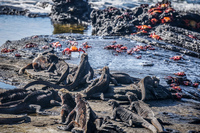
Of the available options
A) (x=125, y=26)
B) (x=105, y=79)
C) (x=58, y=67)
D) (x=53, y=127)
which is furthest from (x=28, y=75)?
(x=125, y=26)

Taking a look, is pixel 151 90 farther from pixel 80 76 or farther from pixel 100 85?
pixel 80 76

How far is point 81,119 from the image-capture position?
500 centimetres

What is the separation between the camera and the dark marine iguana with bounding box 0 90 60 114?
6.12 m

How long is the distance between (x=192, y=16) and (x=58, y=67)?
1606 cm

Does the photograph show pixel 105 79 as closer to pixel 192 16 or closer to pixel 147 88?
pixel 147 88

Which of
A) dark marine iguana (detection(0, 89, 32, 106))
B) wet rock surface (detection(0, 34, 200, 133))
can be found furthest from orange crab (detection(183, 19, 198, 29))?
dark marine iguana (detection(0, 89, 32, 106))

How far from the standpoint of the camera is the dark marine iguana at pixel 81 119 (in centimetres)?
478

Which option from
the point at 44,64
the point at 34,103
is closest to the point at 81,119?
the point at 34,103

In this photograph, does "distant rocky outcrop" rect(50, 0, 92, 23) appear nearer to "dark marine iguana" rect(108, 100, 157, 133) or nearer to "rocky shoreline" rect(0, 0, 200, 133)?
"rocky shoreline" rect(0, 0, 200, 133)

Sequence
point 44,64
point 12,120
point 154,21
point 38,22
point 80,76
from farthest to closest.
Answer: point 38,22, point 154,21, point 44,64, point 80,76, point 12,120

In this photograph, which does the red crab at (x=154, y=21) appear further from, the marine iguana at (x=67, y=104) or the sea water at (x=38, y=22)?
the marine iguana at (x=67, y=104)

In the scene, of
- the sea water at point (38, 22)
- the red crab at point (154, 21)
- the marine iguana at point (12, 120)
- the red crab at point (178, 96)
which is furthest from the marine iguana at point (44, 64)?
the red crab at point (154, 21)

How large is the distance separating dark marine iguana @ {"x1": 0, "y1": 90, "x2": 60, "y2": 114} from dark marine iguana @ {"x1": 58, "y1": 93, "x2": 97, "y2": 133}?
147cm

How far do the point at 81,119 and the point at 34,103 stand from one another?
7.57 feet
